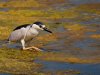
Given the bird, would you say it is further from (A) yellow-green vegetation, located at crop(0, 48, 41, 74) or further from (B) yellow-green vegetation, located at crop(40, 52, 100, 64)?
(B) yellow-green vegetation, located at crop(40, 52, 100, 64)

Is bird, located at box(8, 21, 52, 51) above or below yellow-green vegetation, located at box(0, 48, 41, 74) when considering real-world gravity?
above

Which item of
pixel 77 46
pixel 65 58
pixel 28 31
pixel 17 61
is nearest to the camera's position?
pixel 17 61

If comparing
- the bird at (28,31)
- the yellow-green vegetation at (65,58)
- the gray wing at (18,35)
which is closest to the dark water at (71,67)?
the yellow-green vegetation at (65,58)


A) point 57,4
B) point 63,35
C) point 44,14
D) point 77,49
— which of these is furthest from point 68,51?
point 57,4

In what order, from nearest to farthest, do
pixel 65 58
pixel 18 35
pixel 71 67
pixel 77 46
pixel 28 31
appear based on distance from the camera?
1. pixel 71 67
2. pixel 65 58
3. pixel 28 31
4. pixel 18 35
5. pixel 77 46

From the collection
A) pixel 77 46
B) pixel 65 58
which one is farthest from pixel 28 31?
pixel 77 46

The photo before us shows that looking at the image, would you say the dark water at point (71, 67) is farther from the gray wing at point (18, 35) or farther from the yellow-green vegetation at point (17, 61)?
the gray wing at point (18, 35)

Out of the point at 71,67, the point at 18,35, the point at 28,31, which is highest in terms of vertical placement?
the point at 28,31

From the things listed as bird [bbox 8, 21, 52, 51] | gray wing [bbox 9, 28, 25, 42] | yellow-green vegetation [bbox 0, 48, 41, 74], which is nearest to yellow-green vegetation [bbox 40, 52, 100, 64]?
yellow-green vegetation [bbox 0, 48, 41, 74]

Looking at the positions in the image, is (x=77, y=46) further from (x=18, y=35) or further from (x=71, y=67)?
(x=71, y=67)

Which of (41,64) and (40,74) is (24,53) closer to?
(41,64)

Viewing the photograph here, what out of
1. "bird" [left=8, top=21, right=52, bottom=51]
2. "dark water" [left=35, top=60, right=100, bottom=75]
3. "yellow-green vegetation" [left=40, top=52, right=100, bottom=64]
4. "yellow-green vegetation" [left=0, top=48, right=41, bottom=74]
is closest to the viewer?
"dark water" [left=35, top=60, right=100, bottom=75]

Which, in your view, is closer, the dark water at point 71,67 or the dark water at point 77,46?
the dark water at point 71,67

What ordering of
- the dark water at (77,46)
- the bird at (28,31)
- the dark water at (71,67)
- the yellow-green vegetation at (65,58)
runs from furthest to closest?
the bird at (28,31) < the yellow-green vegetation at (65,58) < the dark water at (77,46) < the dark water at (71,67)
